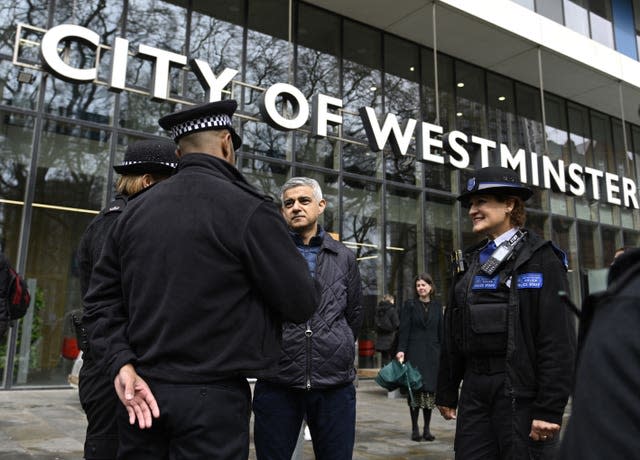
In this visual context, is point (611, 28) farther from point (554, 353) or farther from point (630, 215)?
point (554, 353)

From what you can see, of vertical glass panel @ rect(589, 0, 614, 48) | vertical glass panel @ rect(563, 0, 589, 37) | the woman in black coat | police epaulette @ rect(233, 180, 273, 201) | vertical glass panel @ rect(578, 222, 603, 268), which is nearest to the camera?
police epaulette @ rect(233, 180, 273, 201)

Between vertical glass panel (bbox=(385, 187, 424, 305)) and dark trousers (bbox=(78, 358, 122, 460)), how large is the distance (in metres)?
10.2

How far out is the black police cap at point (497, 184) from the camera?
116 inches

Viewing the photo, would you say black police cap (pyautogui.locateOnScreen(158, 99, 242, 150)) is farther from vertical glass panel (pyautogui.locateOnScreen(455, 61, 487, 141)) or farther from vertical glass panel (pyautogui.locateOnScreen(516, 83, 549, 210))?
vertical glass panel (pyautogui.locateOnScreen(516, 83, 549, 210))

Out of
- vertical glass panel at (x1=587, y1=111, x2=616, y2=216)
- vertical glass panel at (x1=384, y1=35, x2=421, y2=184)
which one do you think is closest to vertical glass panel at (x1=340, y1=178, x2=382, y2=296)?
vertical glass panel at (x1=384, y1=35, x2=421, y2=184)

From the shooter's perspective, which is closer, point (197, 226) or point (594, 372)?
point (594, 372)

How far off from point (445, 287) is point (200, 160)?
12193 millimetres

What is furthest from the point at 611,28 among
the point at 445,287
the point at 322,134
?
the point at 322,134

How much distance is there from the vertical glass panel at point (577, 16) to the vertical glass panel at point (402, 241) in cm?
742

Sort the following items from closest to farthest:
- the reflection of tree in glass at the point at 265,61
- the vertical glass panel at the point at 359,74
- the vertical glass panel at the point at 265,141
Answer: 1. the vertical glass panel at the point at 265,141
2. the reflection of tree in glass at the point at 265,61
3. the vertical glass panel at the point at 359,74

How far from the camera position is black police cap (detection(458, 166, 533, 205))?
9.64ft

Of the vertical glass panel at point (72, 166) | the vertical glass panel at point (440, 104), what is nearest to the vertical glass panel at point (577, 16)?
the vertical glass panel at point (440, 104)

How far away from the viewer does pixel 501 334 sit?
270 centimetres

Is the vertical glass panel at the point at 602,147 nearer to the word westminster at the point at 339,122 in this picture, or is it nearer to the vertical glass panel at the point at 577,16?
the vertical glass panel at the point at 577,16
